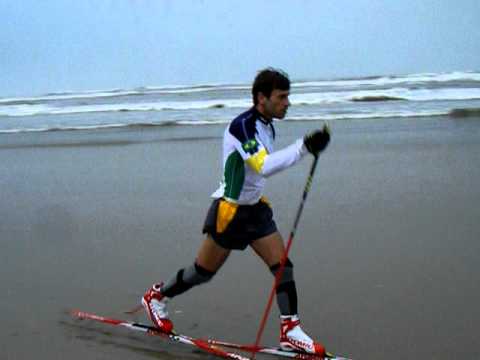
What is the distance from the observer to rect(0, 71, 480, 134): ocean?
1481cm

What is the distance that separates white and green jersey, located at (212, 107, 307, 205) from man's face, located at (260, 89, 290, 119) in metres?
0.06

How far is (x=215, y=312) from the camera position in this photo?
4.56 metres

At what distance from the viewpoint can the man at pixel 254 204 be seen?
349 centimetres

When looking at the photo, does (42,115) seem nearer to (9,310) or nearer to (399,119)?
(399,119)

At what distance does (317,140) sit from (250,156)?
1.24ft

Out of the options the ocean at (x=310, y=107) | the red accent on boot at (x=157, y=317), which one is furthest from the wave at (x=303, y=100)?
the red accent on boot at (x=157, y=317)

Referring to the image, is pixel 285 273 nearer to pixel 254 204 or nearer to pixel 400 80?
pixel 254 204

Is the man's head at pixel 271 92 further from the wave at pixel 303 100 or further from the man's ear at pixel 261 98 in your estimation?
the wave at pixel 303 100

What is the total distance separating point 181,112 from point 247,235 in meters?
14.4

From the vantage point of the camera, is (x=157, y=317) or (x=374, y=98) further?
(x=374, y=98)

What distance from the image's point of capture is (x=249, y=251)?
5.67 meters

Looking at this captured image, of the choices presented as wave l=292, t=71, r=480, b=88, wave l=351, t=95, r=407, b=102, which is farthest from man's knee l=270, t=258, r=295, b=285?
wave l=292, t=71, r=480, b=88

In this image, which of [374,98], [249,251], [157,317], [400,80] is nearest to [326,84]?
[400,80]

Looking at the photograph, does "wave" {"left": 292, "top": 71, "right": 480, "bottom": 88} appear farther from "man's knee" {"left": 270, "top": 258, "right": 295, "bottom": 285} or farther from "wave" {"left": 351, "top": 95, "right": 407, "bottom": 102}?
"man's knee" {"left": 270, "top": 258, "right": 295, "bottom": 285}
